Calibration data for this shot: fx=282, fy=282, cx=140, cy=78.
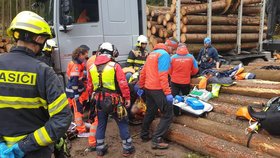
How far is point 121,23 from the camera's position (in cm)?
702

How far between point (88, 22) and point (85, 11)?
264mm

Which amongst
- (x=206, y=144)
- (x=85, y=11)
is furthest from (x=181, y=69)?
(x=85, y=11)

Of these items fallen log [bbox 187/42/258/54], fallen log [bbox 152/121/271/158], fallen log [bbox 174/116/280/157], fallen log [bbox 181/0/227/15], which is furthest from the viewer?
fallen log [bbox 187/42/258/54]

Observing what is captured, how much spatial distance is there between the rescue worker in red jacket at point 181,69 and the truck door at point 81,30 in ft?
6.61

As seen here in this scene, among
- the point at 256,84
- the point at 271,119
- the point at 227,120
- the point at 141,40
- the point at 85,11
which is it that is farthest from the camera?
the point at 141,40

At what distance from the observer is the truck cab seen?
652 centimetres

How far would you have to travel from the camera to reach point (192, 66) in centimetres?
604

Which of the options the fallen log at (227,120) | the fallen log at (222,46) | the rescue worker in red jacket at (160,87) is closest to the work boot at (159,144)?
the rescue worker in red jacket at (160,87)

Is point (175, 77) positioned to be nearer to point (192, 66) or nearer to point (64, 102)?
point (192, 66)

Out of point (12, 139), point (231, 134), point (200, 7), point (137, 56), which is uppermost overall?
point (200, 7)

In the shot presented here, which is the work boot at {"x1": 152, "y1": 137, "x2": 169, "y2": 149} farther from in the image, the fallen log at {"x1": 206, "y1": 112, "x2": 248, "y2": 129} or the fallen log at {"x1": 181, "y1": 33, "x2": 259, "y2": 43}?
the fallen log at {"x1": 181, "y1": 33, "x2": 259, "y2": 43}

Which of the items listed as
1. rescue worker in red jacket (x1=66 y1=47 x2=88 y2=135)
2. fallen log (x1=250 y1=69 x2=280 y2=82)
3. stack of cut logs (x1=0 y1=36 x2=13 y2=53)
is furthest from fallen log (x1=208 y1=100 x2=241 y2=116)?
stack of cut logs (x1=0 y1=36 x2=13 y2=53)

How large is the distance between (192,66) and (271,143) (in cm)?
250

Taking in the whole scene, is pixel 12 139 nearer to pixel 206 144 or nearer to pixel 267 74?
pixel 206 144
